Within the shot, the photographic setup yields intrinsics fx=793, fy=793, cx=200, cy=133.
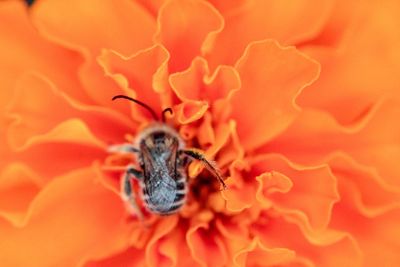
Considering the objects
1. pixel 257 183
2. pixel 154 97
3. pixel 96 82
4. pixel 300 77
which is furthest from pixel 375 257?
pixel 96 82

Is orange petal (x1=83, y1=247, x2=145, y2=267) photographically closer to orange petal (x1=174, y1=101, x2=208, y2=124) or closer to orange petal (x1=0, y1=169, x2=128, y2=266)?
orange petal (x1=0, y1=169, x2=128, y2=266)

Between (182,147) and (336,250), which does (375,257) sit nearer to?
(336,250)

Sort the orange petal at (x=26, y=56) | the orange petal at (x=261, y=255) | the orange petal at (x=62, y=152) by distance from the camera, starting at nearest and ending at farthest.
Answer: the orange petal at (x=261, y=255) < the orange petal at (x=62, y=152) < the orange petal at (x=26, y=56)

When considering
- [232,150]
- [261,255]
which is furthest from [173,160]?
[261,255]

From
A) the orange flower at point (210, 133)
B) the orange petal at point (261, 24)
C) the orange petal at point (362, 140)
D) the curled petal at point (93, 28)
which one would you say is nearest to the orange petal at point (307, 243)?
the orange flower at point (210, 133)

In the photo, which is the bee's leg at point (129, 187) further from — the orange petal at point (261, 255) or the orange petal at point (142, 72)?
the orange petal at point (261, 255)

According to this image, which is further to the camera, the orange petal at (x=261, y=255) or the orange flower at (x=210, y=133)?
the orange flower at (x=210, y=133)
